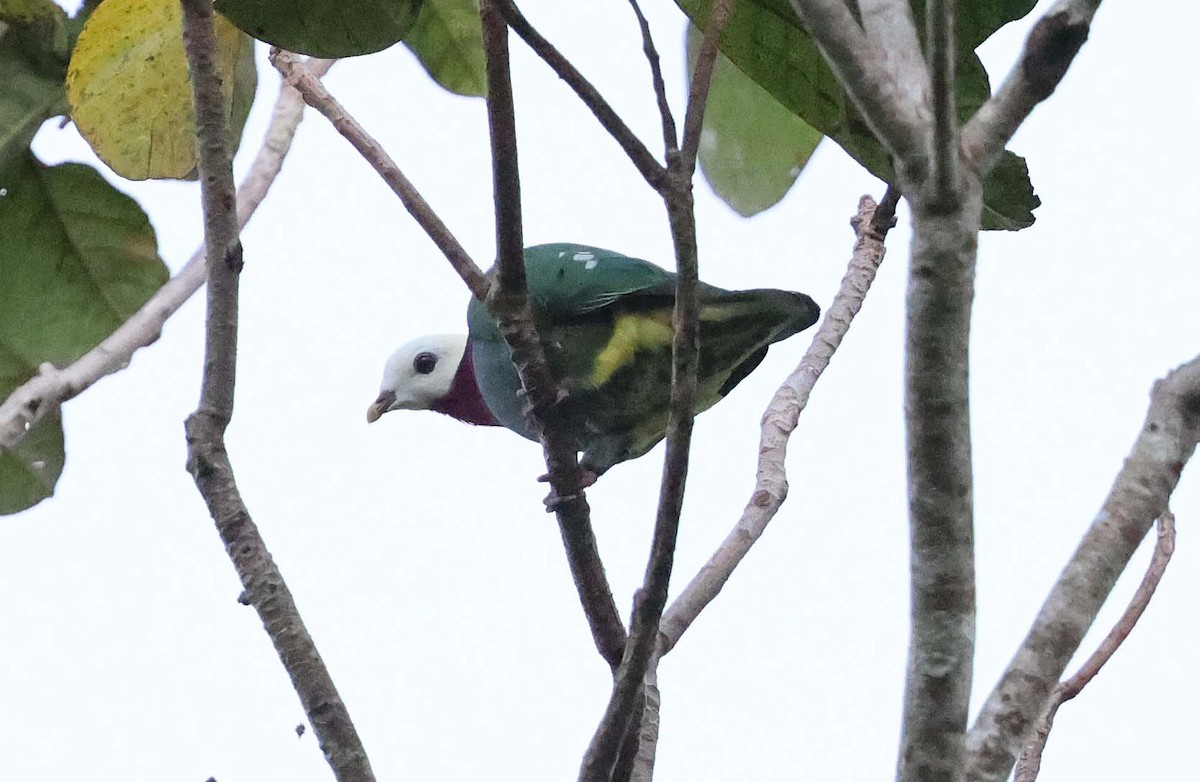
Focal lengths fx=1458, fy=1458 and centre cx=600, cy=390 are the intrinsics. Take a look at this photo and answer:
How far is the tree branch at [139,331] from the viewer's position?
2.43 metres

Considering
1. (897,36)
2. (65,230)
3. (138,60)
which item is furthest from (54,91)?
(897,36)

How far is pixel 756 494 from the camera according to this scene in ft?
8.07

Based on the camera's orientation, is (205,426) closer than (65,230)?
Yes

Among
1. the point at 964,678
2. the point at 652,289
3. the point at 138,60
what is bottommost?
the point at 964,678

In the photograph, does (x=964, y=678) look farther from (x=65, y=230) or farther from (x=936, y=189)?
(x=65, y=230)

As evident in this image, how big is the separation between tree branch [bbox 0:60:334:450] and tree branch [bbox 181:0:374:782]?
693 mm

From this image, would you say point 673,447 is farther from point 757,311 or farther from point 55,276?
point 55,276

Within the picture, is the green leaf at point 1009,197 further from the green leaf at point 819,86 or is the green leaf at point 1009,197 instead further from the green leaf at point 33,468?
the green leaf at point 33,468

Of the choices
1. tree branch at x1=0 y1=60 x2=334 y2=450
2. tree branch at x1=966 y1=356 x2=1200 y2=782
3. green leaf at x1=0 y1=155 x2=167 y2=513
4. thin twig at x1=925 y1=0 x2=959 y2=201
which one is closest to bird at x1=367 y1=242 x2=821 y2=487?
tree branch at x1=0 y1=60 x2=334 y2=450

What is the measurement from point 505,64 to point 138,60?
85 centimetres

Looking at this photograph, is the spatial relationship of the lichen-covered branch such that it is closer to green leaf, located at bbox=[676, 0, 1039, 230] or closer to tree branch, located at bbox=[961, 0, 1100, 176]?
green leaf, located at bbox=[676, 0, 1039, 230]

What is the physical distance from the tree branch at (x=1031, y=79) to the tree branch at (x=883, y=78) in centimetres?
5

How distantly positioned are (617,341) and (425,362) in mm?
1037

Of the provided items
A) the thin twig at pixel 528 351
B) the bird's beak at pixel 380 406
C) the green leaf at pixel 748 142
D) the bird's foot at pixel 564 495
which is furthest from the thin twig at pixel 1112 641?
the bird's beak at pixel 380 406
